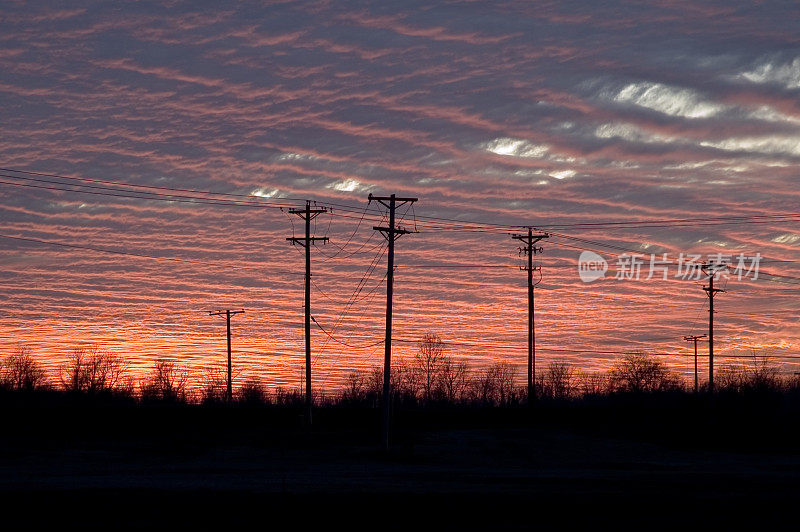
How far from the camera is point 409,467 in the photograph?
5094 cm

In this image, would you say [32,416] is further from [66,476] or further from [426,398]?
[426,398]

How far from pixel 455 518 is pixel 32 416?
50.0 metres

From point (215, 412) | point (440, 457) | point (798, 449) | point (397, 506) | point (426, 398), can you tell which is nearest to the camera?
point (397, 506)

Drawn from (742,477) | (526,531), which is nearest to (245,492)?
(526,531)

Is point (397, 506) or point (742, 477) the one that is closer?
point (397, 506)

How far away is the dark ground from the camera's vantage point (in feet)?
94.2

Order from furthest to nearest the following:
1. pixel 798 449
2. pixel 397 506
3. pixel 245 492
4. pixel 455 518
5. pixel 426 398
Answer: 1. pixel 426 398
2. pixel 798 449
3. pixel 245 492
4. pixel 397 506
5. pixel 455 518

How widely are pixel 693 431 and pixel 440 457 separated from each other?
26.7m

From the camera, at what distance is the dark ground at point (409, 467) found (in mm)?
28703

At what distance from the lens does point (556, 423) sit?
75.8 metres

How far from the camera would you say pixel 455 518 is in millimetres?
27984

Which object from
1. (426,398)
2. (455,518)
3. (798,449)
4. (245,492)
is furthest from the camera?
(426,398)

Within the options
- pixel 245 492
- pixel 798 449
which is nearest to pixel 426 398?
→ pixel 798 449

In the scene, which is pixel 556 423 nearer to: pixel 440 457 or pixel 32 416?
pixel 440 457
